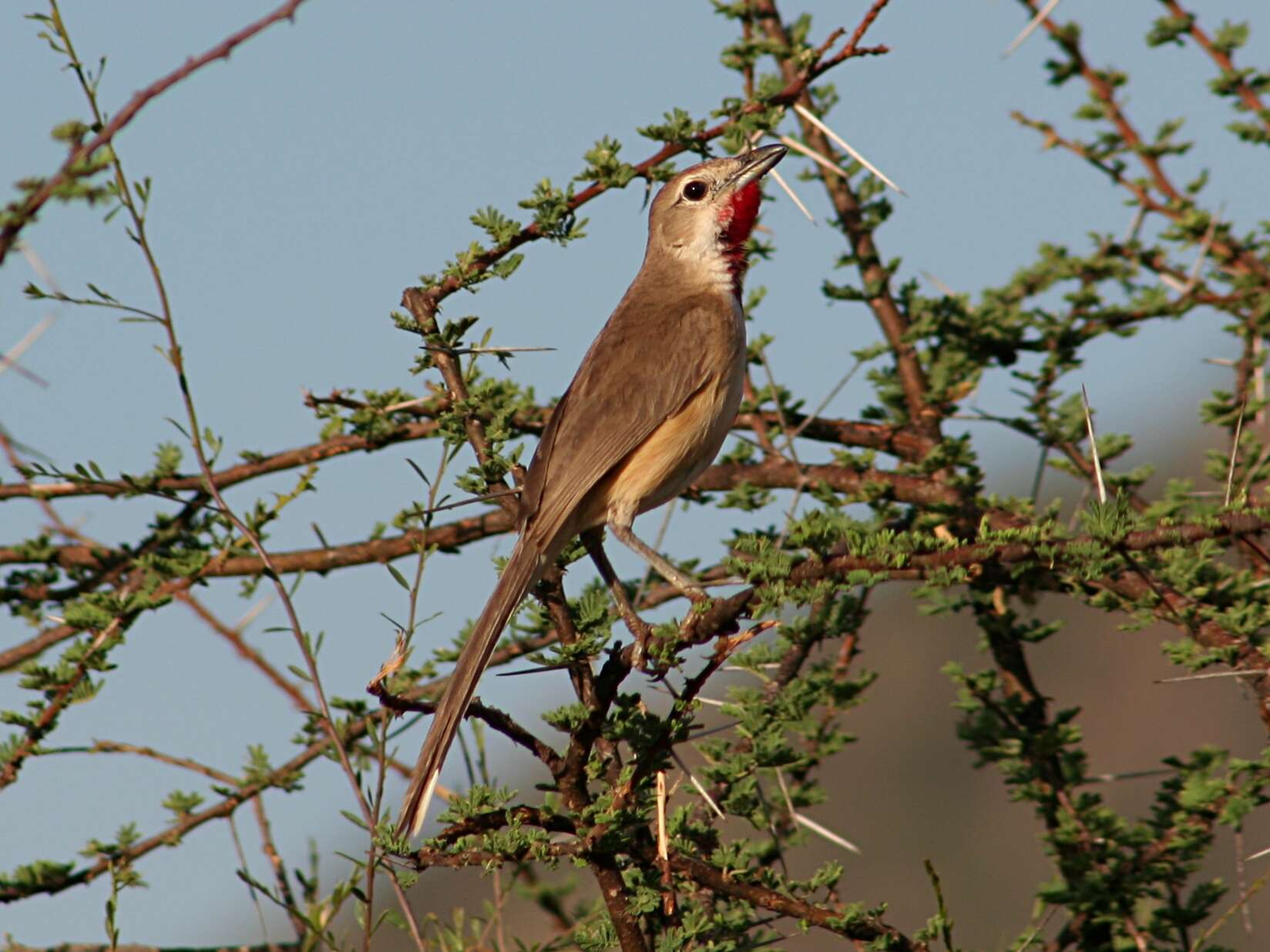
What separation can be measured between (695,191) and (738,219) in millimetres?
250

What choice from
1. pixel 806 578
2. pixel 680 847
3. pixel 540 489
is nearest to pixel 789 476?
pixel 540 489

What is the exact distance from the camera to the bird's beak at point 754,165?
491 centimetres

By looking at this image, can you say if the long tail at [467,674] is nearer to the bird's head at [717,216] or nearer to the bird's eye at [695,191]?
the bird's head at [717,216]

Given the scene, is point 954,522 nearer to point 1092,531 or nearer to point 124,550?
point 1092,531

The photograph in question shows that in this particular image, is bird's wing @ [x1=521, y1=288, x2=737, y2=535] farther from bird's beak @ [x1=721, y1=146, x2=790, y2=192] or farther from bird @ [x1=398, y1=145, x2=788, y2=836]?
bird's beak @ [x1=721, y1=146, x2=790, y2=192]

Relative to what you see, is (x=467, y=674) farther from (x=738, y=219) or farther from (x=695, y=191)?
(x=695, y=191)

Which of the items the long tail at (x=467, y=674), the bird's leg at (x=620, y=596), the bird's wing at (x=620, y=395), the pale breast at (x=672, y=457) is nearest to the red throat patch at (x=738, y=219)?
the bird's wing at (x=620, y=395)

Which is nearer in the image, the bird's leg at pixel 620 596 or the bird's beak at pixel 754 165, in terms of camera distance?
the bird's leg at pixel 620 596

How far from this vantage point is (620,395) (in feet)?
14.3

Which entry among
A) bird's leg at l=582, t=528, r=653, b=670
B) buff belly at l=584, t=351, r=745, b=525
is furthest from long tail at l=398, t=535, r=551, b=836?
buff belly at l=584, t=351, r=745, b=525

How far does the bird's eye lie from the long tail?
6.29 feet

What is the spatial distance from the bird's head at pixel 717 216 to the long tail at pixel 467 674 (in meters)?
1.61

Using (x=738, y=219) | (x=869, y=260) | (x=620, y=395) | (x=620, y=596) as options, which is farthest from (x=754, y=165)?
(x=620, y=596)

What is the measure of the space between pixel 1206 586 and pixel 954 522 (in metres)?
0.78
